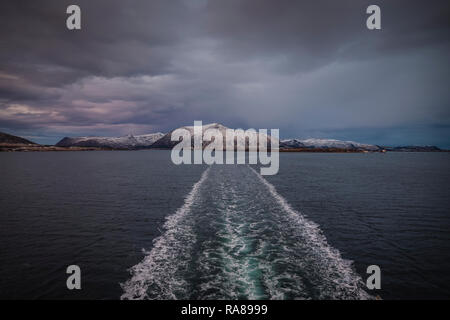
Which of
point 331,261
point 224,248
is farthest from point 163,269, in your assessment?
point 331,261

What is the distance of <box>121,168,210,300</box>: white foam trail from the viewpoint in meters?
11.4

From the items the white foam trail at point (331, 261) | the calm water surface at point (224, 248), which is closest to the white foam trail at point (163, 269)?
the calm water surface at point (224, 248)

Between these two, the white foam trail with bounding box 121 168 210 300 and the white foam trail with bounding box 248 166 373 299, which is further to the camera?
the white foam trail with bounding box 248 166 373 299

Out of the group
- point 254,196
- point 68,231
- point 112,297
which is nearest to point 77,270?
point 112,297

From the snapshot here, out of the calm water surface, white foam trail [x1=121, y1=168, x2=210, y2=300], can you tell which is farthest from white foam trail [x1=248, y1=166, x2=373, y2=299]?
white foam trail [x1=121, y1=168, x2=210, y2=300]

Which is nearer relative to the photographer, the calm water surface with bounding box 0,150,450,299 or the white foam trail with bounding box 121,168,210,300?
the white foam trail with bounding box 121,168,210,300

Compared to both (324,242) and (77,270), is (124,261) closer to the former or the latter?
(77,270)

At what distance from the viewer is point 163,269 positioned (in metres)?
13.5

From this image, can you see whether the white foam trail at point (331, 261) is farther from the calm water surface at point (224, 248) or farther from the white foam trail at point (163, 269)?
the white foam trail at point (163, 269)

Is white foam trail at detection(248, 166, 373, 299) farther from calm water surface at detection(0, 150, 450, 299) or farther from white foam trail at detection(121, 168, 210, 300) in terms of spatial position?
white foam trail at detection(121, 168, 210, 300)

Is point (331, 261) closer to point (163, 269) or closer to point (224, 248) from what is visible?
point (224, 248)

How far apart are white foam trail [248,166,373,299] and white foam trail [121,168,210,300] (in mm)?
7995

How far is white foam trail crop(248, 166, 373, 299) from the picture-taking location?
1181 cm
